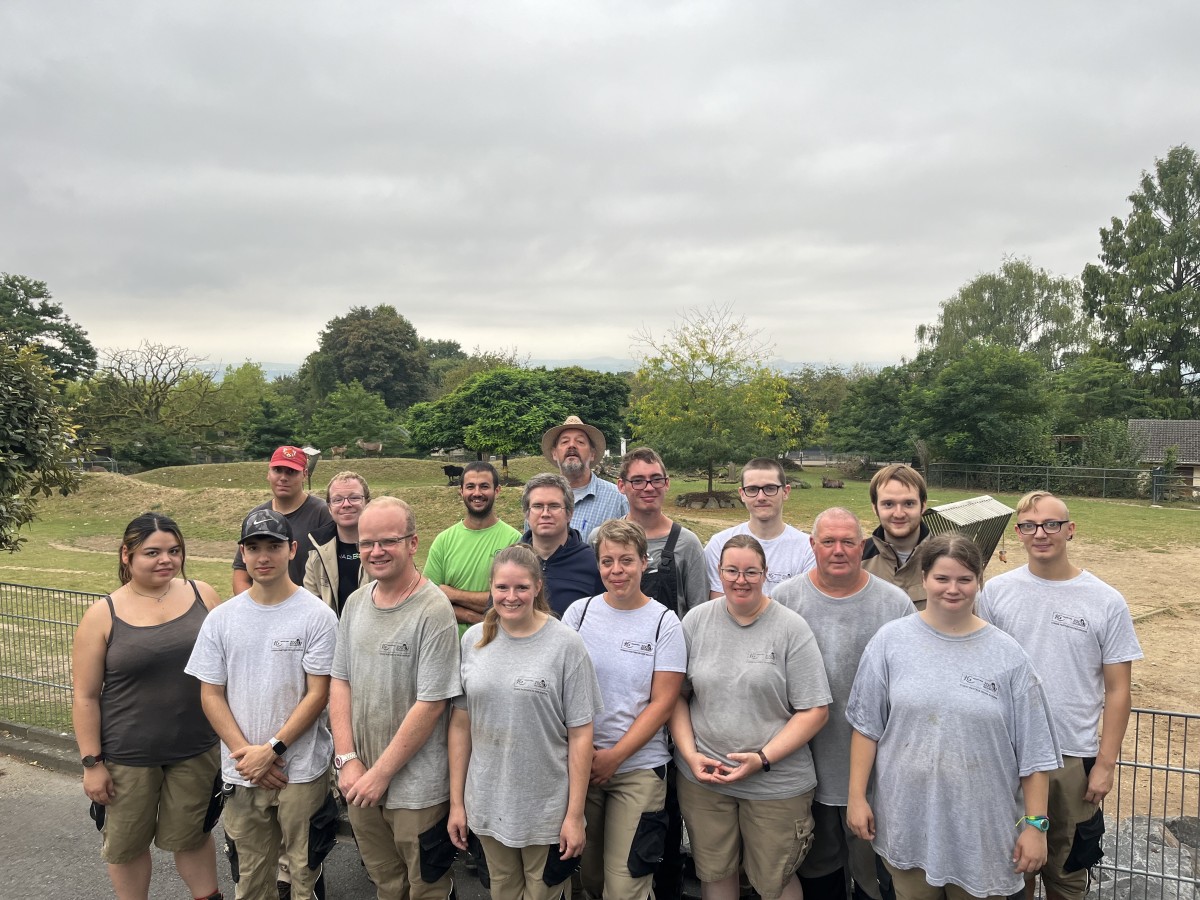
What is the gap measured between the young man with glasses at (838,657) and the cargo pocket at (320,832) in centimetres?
208

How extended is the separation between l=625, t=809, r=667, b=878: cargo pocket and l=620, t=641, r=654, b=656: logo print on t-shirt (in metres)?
0.67

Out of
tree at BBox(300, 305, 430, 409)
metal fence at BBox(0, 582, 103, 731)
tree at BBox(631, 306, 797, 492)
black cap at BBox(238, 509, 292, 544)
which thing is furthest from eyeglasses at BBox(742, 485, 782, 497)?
tree at BBox(300, 305, 430, 409)

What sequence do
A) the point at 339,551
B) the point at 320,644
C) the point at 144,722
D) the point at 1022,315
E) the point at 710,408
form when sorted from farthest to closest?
the point at 1022,315 → the point at 710,408 → the point at 339,551 → the point at 144,722 → the point at 320,644

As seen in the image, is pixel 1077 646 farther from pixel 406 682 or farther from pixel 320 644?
pixel 320 644

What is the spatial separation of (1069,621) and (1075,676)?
0.23 meters

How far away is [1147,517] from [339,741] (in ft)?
91.6

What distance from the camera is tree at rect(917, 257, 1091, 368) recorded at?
48.1 meters

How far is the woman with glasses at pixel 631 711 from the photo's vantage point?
3.17 m

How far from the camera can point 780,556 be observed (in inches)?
156

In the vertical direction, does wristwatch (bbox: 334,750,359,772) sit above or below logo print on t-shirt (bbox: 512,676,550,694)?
below

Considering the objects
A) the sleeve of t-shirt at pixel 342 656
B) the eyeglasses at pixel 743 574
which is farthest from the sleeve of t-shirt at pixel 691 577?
the sleeve of t-shirt at pixel 342 656

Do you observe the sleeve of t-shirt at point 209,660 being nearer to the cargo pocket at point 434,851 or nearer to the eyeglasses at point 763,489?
the cargo pocket at point 434,851

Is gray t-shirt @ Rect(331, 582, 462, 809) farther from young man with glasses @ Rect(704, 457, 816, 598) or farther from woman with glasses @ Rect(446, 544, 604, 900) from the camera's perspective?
young man with glasses @ Rect(704, 457, 816, 598)

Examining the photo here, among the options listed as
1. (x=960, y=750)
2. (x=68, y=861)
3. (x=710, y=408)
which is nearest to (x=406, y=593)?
(x=960, y=750)
